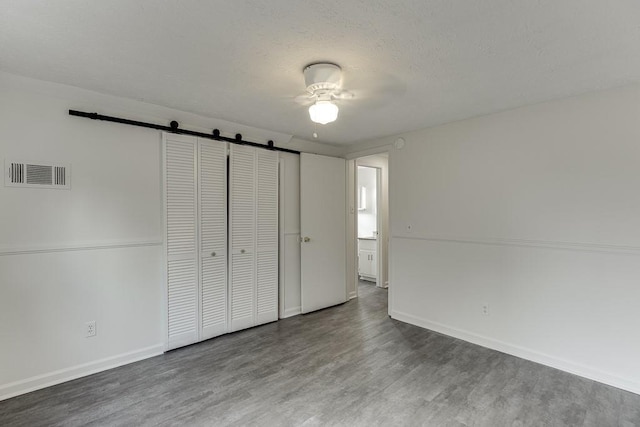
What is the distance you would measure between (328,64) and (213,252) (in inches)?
87.7

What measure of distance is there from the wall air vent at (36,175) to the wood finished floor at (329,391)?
5.10 feet

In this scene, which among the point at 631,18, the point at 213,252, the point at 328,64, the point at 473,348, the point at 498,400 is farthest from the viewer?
the point at 213,252

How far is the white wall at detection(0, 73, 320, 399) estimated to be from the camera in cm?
226

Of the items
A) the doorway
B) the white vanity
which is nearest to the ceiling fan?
the doorway

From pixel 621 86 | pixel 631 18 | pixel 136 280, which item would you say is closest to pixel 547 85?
pixel 621 86

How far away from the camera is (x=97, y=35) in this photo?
1.72 m

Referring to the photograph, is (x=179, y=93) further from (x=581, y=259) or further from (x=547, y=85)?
(x=581, y=259)

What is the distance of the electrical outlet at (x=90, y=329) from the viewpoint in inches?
100

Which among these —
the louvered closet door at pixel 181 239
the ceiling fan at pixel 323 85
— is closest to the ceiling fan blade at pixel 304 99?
the ceiling fan at pixel 323 85

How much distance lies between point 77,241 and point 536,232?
3.91 meters

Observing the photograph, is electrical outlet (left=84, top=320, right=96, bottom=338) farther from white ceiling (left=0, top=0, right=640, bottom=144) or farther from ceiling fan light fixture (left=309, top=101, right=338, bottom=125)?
ceiling fan light fixture (left=309, top=101, right=338, bottom=125)

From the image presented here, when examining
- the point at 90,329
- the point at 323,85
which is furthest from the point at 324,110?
the point at 90,329

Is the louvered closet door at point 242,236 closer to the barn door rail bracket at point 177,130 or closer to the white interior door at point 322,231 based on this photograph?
the barn door rail bracket at point 177,130

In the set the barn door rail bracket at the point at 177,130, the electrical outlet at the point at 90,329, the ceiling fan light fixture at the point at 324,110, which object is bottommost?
the electrical outlet at the point at 90,329
